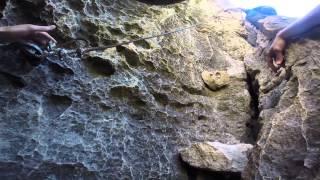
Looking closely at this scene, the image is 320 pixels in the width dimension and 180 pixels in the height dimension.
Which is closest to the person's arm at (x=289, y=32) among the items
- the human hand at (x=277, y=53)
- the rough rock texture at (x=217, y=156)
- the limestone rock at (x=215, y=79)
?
the human hand at (x=277, y=53)

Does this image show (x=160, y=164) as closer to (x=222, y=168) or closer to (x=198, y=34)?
(x=222, y=168)

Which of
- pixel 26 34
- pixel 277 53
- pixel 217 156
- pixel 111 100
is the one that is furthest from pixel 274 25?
pixel 26 34

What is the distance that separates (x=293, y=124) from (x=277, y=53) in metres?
0.86

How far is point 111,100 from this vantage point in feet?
8.84

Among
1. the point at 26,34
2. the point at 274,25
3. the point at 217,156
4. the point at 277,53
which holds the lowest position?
the point at 217,156

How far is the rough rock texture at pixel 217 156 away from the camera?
8.14ft

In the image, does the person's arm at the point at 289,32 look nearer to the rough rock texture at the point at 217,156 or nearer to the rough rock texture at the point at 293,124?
the rough rock texture at the point at 293,124

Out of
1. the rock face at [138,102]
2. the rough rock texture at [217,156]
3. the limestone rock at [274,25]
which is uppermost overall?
the limestone rock at [274,25]

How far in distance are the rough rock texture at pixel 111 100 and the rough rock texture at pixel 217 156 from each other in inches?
5.1

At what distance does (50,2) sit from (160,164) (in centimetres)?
155

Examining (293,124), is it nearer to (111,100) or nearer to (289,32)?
(289,32)

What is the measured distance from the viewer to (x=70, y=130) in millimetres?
2439

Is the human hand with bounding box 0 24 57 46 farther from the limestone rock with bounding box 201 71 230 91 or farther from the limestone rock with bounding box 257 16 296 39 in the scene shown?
the limestone rock with bounding box 257 16 296 39

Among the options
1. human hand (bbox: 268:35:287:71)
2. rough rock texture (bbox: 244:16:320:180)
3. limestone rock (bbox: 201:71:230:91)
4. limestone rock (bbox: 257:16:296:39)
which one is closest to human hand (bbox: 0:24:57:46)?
limestone rock (bbox: 201:71:230:91)
